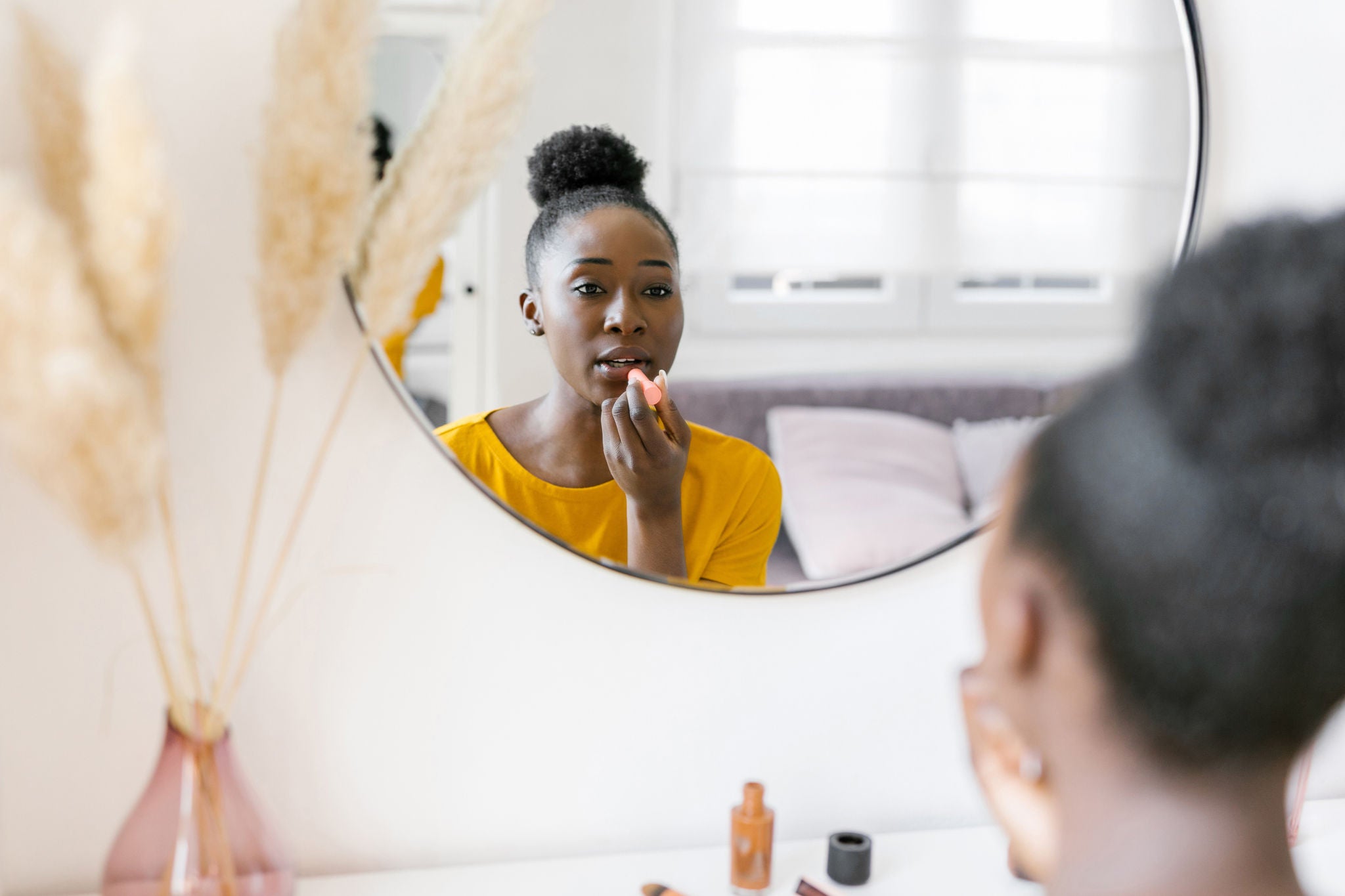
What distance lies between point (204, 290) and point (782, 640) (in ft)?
1.69

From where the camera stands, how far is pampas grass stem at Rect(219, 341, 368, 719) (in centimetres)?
73

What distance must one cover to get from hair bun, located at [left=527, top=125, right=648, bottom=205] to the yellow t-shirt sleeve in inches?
9.5

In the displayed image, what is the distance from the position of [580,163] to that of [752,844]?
52 cm

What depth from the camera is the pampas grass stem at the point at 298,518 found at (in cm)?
73

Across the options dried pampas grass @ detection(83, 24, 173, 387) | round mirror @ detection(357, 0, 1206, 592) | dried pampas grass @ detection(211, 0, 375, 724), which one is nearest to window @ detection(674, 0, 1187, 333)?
round mirror @ detection(357, 0, 1206, 592)

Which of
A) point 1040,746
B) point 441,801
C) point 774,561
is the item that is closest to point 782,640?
point 774,561

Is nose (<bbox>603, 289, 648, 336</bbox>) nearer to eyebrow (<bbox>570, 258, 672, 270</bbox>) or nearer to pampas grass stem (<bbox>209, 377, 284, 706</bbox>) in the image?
eyebrow (<bbox>570, 258, 672, 270</bbox>)

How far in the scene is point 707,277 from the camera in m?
0.81

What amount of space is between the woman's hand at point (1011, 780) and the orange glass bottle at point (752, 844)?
38 centimetres

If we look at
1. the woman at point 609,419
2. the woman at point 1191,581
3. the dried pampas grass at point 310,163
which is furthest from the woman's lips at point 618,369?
the woman at point 1191,581

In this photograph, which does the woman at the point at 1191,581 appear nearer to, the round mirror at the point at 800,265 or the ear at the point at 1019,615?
the ear at the point at 1019,615

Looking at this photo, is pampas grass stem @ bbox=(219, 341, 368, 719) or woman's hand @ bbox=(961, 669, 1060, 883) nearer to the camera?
woman's hand @ bbox=(961, 669, 1060, 883)

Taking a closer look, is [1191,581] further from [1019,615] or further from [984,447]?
[984,447]

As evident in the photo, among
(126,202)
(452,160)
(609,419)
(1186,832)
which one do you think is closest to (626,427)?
(609,419)
